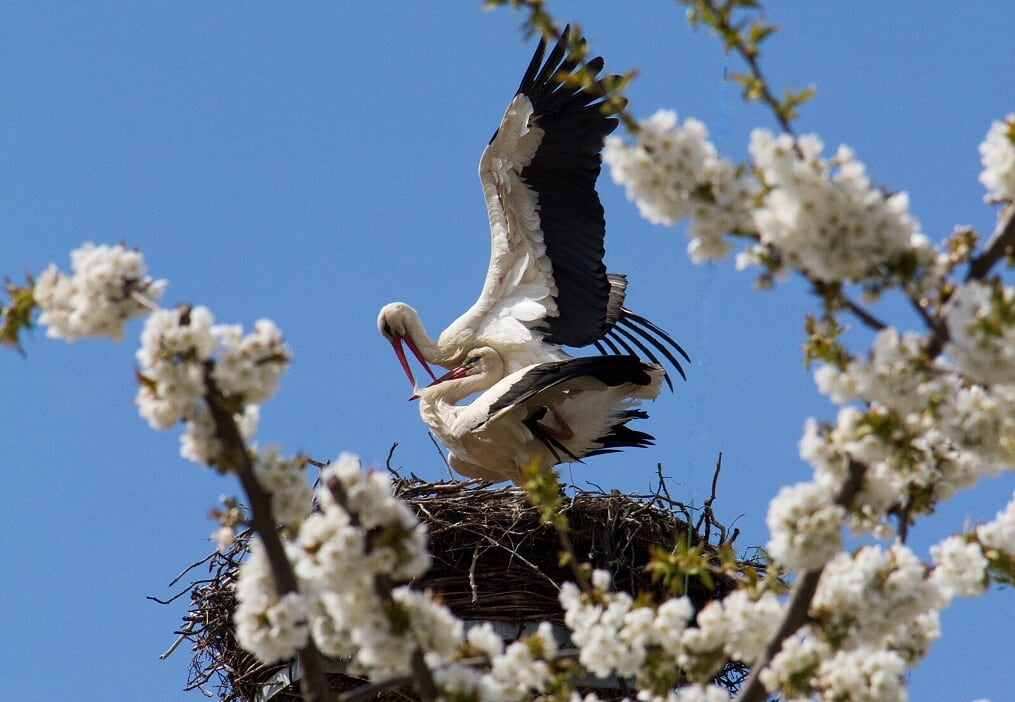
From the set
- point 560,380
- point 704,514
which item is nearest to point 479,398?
point 560,380

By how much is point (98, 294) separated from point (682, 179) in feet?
4.24

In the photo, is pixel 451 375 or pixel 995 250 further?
pixel 451 375

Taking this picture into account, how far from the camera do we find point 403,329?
9352mm

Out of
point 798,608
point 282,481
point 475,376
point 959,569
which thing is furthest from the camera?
point 475,376

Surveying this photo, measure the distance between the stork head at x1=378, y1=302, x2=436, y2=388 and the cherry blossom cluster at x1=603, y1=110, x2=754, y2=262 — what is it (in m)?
5.96

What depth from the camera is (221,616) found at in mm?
7121

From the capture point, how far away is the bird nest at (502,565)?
22.7 ft

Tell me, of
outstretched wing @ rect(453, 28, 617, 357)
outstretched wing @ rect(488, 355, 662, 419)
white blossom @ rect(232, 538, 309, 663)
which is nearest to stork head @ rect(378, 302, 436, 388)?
outstretched wing @ rect(453, 28, 617, 357)

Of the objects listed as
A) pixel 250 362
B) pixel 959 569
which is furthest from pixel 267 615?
pixel 959 569

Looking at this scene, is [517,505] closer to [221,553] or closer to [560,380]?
[560,380]

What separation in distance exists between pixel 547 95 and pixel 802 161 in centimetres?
562

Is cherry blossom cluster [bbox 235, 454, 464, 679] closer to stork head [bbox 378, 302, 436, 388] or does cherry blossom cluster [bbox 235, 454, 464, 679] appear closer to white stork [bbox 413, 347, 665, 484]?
white stork [bbox 413, 347, 665, 484]

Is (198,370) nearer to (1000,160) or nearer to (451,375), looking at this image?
(1000,160)

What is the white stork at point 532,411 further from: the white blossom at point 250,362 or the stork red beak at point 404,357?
the white blossom at point 250,362
